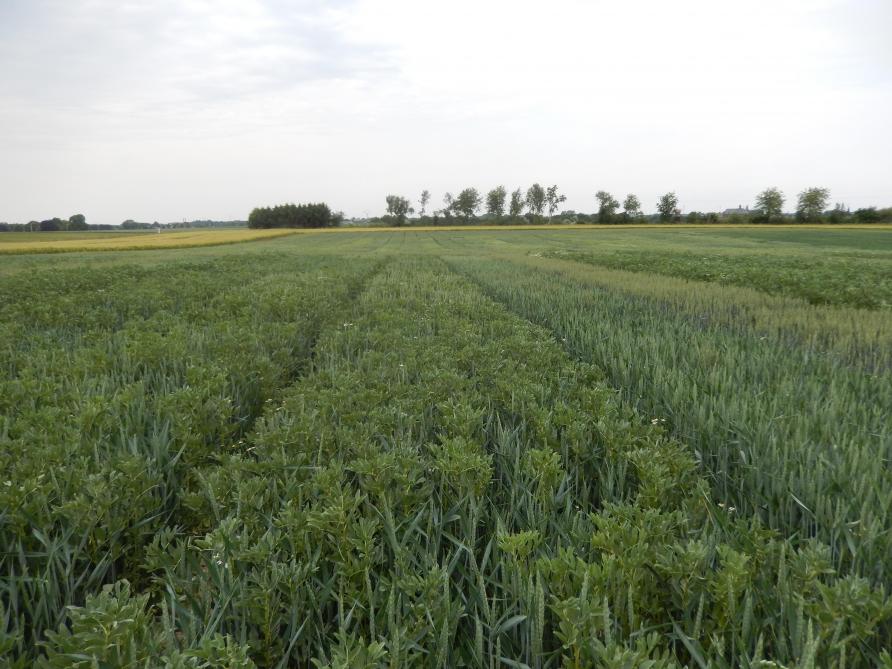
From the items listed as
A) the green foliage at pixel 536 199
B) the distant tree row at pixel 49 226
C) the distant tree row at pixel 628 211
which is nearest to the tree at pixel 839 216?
the distant tree row at pixel 628 211

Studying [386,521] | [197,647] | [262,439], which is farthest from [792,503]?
[262,439]

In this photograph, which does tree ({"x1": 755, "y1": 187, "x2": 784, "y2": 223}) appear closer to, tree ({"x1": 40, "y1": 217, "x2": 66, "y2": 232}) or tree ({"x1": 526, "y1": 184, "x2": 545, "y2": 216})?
tree ({"x1": 526, "y1": 184, "x2": 545, "y2": 216})

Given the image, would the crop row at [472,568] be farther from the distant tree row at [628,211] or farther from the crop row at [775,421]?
the distant tree row at [628,211]

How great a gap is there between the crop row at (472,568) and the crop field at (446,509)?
14 mm

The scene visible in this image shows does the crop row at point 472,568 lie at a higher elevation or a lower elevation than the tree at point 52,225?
lower

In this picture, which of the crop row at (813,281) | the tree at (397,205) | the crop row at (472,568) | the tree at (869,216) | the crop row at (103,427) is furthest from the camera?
the tree at (397,205)

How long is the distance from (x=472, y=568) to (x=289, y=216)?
419 ft

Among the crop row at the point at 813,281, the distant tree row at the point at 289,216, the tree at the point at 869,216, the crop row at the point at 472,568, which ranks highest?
the distant tree row at the point at 289,216

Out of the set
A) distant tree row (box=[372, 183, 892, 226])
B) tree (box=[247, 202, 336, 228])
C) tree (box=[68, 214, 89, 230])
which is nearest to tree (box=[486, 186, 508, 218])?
distant tree row (box=[372, 183, 892, 226])

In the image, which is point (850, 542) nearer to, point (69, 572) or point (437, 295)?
point (69, 572)

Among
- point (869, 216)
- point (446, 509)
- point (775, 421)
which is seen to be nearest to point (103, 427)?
point (446, 509)

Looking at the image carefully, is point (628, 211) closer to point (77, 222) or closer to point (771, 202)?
point (771, 202)

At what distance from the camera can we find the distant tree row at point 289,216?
118750mm

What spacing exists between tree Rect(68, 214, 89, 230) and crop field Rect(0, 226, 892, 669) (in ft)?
549
